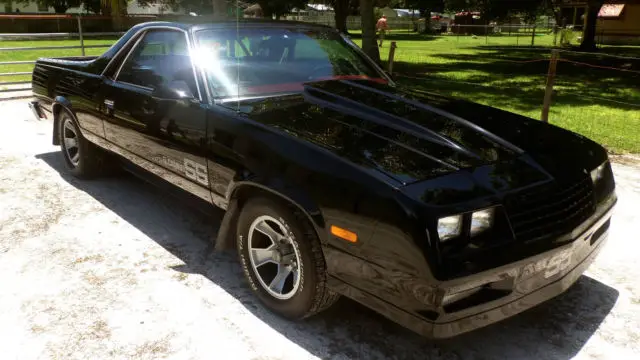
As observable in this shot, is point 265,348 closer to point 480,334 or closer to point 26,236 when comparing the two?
point 480,334

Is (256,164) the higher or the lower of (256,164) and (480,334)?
the higher

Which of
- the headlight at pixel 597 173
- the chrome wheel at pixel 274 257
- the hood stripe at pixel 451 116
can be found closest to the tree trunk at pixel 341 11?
the hood stripe at pixel 451 116

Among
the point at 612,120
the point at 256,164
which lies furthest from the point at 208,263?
the point at 612,120

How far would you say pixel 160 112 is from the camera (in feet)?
12.4

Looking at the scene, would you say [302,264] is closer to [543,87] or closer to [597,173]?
[597,173]

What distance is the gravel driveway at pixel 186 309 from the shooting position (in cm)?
280

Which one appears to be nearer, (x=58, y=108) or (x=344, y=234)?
(x=344, y=234)

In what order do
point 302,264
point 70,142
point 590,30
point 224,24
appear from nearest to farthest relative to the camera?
point 302,264
point 224,24
point 70,142
point 590,30

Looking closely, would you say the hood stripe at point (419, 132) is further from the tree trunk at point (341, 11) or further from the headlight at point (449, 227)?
the tree trunk at point (341, 11)

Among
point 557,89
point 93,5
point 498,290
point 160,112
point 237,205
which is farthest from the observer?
point 93,5

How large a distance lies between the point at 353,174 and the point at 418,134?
62cm

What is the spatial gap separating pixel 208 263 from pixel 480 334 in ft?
5.96

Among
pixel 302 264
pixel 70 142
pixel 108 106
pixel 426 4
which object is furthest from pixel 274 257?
pixel 426 4

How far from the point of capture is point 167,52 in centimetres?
422
